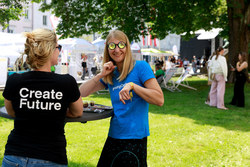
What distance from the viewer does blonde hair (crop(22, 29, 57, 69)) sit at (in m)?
2.03

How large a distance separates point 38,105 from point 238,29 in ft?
59.5

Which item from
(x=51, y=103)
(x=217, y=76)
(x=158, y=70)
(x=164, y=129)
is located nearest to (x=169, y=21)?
(x=158, y=70)

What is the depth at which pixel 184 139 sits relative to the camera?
6473mm

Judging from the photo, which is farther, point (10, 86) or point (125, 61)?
point (125, 61)

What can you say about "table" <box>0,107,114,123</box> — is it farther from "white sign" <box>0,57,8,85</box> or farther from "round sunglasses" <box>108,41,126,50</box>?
"white sign" <box>0,57,8,85</box>

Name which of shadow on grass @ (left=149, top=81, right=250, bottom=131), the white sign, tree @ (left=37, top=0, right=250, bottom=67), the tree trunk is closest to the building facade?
the white sign

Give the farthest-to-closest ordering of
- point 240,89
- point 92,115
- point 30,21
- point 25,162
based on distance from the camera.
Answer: point 30,21
point 240,89
point 92,115
point 25,162

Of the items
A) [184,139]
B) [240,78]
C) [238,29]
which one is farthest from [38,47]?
[238,29]

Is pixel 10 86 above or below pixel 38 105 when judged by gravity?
above

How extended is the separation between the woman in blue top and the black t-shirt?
1.97ft

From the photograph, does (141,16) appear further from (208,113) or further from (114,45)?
(114,45)

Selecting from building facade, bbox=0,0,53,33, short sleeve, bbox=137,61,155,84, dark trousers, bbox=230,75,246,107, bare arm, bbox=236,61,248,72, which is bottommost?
dark trousers, bbox=230,75,246,107

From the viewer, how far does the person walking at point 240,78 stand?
1066 cm

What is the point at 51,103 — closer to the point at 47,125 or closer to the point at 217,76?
the point at 47,125
